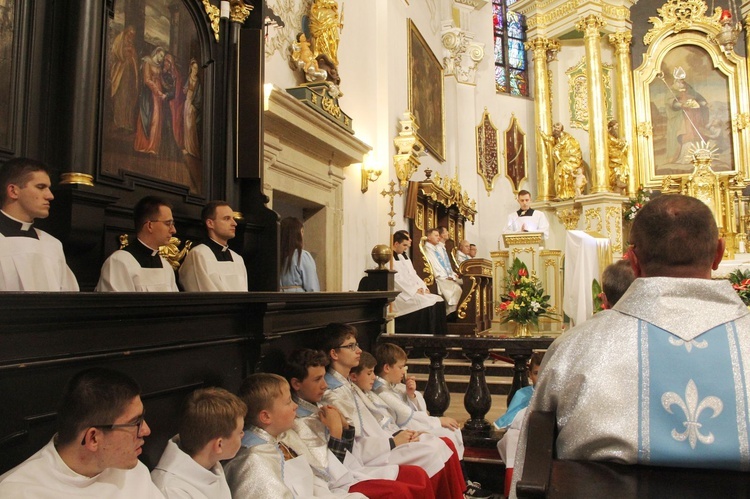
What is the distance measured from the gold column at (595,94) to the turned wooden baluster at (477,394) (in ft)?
38.7

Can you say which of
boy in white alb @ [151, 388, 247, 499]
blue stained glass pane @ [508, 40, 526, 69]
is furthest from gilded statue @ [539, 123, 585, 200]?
boy in white alb @ [151, 388, 247, 499]

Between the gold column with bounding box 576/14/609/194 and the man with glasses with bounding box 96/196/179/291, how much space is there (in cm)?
1347

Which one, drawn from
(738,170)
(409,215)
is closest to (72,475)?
(409,215)

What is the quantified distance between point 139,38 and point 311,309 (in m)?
2.12

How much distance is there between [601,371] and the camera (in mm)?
1695

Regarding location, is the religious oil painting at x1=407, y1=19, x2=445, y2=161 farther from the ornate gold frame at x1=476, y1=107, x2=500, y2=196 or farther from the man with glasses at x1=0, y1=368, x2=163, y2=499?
the man with glasses at x1=0, y1=368, x2=163, y2=499

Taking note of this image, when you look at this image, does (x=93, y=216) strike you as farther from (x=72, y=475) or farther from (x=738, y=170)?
(x=738, y=170)

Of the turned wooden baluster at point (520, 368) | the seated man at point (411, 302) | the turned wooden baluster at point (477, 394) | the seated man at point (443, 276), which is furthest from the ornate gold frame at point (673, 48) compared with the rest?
the turned wooden baluster at point (477, 394)

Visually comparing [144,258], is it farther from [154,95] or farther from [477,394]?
[477,394]

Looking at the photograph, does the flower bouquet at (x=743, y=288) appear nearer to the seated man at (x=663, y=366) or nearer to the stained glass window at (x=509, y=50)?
the seated man at (x=663, y=366)

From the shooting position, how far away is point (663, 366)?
165cm

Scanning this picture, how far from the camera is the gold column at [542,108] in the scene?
16.4 m

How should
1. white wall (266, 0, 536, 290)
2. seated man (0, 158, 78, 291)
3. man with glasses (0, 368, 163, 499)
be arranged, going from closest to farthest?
man with glasses (0, 368, 163, 499), seated man (0, 158, 78, 291), white wall (266, 0, 536, 290)

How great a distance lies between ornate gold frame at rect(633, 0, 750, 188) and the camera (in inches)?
635
